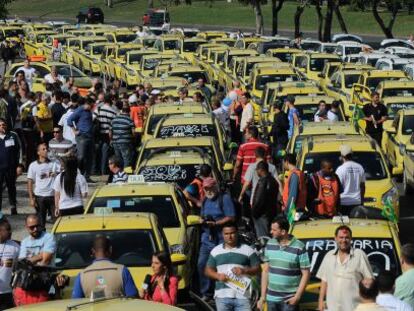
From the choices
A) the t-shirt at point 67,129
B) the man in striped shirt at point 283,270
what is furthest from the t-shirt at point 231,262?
the t-shirt at point 67,129

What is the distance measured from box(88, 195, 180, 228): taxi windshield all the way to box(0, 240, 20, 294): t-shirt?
3.38 metres

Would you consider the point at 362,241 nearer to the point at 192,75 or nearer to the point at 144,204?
the point at 144,204

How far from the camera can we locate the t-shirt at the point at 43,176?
A: 18656 millimetres

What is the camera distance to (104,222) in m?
14.2

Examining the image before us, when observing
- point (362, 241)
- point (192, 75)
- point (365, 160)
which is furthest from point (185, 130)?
point (192, 75)

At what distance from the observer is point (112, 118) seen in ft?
85.4

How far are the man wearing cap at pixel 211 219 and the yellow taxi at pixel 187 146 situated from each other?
16.4 ft

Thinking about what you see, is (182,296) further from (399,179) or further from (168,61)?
(168,61)

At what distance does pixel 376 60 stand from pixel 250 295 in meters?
33.3

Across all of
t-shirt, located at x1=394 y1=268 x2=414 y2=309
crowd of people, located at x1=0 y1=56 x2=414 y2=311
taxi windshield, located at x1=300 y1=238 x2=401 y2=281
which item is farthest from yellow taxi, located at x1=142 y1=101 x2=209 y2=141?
t-shirt, located at x1=394 y1=268 x2=414 y2=309

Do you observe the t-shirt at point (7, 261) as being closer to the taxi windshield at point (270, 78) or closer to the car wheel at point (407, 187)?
the car wheel at point (407, 187)

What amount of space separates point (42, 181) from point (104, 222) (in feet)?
15.2

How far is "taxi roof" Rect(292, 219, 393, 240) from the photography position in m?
13.6

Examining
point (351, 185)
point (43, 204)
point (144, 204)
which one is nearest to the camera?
point (144, 204)
